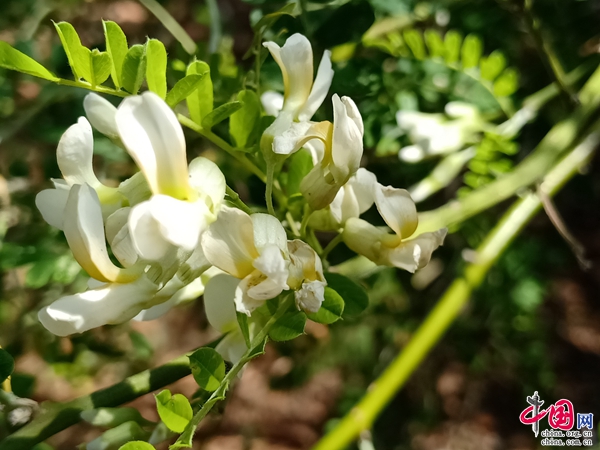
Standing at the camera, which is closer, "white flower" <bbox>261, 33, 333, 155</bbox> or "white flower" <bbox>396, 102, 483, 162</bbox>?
"white flower" <bbox>261, 33, 333, 155</bbox>

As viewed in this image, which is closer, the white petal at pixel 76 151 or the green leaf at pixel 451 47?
the white petal at pixel 76 151

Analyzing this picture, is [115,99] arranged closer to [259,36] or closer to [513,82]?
[259,36]

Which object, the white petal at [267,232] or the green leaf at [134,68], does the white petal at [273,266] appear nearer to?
the white petal at [267,232]

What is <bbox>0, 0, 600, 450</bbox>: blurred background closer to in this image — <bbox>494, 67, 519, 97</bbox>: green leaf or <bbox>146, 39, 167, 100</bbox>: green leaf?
<bbox>494, 67, 519, 97</bbox>: green leaf

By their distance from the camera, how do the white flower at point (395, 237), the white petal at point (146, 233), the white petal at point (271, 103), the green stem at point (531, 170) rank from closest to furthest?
the white petal at point (146, 233) < the white flower at point (395, 237) < the white petal at point (271, 103) < the green stem at point (531, 170)

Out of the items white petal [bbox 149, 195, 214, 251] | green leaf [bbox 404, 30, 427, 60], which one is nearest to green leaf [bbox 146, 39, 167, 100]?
white petal [bbox 149, 195, 214, 251]

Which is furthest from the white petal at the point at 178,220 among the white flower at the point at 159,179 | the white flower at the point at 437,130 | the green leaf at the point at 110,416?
the white flower at the point at 437,130
